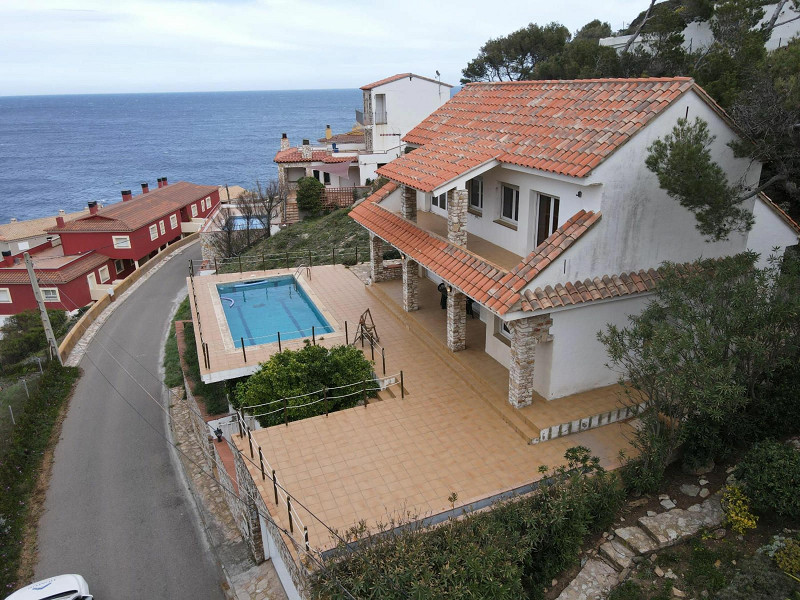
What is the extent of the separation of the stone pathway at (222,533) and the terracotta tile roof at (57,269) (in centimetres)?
2575

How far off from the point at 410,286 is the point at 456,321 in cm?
382

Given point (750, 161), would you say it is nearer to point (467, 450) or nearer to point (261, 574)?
point (467, 450)

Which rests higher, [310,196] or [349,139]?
[349,139]

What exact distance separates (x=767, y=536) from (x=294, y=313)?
58.5ft

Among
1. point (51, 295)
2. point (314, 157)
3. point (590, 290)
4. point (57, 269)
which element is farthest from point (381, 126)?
point (590, 290)

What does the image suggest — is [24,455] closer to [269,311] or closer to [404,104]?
[269,311]

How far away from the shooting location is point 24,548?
16.3m

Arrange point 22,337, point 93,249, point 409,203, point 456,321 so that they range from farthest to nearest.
A: point 93,249 < point 22,337 < point 409,203 < point 456,321

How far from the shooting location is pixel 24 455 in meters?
20.4

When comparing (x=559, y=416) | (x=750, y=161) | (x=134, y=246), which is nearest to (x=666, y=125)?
(x=750, y=161)

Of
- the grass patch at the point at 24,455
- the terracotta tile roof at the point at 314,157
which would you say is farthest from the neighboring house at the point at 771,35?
the grass patch at the point at 24,455

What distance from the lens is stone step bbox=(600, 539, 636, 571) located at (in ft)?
33.8

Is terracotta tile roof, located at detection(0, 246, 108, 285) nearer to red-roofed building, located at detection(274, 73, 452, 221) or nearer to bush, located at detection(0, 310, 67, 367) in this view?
bush, located at detection(0, 310, 67, 367)

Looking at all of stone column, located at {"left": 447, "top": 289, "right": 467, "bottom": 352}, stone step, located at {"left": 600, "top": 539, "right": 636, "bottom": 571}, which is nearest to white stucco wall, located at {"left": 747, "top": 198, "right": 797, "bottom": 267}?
stone column, located at {"left": 447, "top": 289, "right": 467, "bottom": 352}
